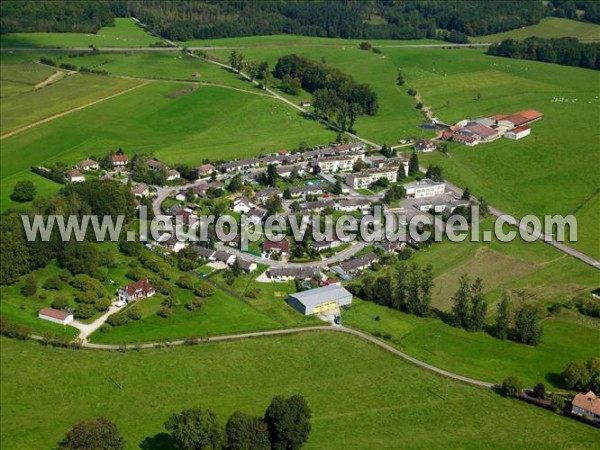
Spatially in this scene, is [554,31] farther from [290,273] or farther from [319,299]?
[319,299]

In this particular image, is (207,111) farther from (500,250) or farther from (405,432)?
(405,432)

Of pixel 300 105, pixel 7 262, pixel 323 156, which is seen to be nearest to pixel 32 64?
pixel 300 105

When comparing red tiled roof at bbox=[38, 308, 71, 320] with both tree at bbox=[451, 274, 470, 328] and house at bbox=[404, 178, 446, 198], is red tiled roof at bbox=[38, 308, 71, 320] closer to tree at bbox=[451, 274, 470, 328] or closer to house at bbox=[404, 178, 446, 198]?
tree at bbox=[451, 274, 470, 328]

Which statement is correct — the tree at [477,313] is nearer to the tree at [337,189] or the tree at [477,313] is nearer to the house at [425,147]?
the tree at [337,189]

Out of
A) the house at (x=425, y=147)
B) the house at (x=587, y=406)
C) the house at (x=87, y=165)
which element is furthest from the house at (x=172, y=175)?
the house at (x=587, y=406)

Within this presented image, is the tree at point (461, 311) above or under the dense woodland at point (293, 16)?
under

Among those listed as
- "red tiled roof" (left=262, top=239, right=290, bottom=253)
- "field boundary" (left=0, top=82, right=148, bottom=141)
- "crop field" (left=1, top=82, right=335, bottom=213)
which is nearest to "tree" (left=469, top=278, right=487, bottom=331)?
"red tiled roof" (left=262, top=239, right=290, bottom=253)
